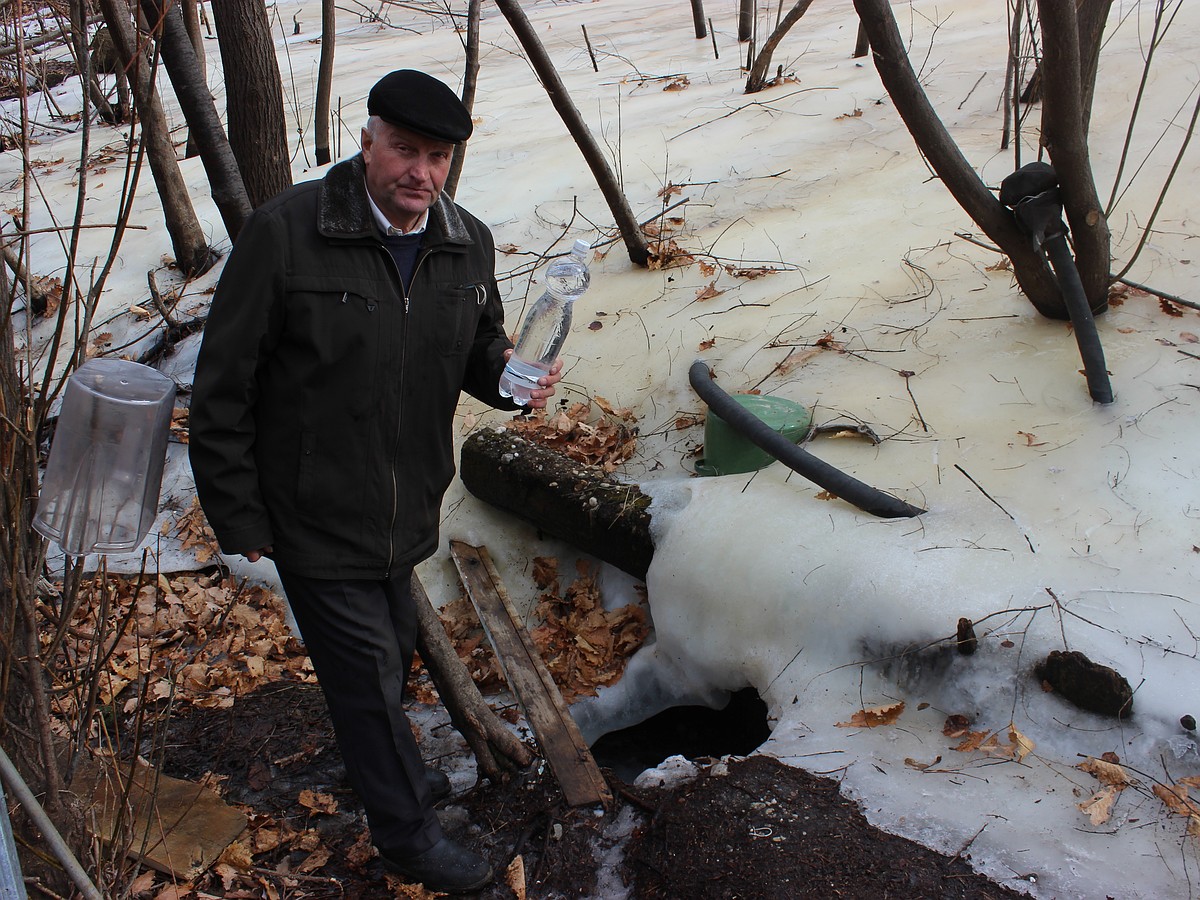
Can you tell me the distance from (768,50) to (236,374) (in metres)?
7.37

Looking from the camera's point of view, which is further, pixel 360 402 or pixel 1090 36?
pixel 1090 36

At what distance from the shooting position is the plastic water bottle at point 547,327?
311 cm

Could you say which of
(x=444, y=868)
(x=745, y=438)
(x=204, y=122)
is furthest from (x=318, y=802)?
(x=204, y=122)

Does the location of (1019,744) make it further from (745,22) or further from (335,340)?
(745,22)

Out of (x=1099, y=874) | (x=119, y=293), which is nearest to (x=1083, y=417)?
A: (x=1099, y=874)

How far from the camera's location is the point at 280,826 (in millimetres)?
3496


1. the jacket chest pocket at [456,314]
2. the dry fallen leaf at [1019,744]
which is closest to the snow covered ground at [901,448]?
→ the dry fallen leaf at [1019,744]

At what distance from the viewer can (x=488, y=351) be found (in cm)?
323

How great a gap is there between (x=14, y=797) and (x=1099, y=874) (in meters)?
2.91

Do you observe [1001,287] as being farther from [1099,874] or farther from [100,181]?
[100,181]

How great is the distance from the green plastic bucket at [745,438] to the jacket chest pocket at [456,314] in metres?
2.00

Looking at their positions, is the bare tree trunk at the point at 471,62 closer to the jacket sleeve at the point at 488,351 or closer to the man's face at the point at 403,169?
the jacket sleeve at the point at 488,351

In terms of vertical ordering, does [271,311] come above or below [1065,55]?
below

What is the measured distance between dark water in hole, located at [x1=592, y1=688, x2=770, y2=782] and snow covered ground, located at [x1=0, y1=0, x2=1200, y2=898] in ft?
0.73
